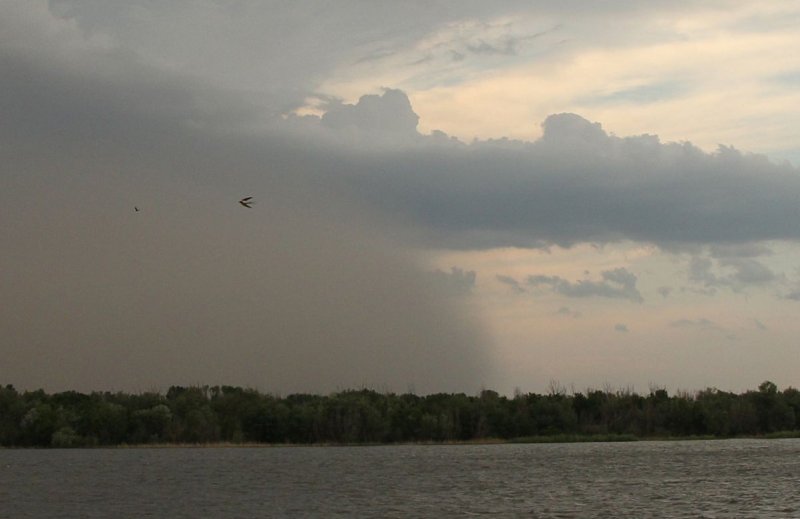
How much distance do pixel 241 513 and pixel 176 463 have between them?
5632 centimetres

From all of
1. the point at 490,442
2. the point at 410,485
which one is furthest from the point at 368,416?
the point at 410,485

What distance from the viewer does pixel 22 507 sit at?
2399 inches

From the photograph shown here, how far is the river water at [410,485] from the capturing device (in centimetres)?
5694

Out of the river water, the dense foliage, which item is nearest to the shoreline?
the dense foliage

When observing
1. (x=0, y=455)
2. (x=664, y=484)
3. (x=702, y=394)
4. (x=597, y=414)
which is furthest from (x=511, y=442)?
(x=664, y=484)

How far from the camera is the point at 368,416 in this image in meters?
152

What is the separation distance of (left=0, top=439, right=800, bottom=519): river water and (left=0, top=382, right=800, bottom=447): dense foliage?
24.1m

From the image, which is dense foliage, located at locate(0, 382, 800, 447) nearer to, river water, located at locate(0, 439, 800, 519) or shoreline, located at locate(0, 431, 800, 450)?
shoreline, located at locate(0, 431, 800, 450)

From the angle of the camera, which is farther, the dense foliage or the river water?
the dense foliage

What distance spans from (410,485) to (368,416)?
7621cm

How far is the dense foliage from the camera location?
147 meters

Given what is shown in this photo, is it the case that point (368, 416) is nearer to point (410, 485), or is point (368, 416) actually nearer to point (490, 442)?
point (490, 442)

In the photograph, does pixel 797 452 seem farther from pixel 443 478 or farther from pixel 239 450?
pixel 239 450

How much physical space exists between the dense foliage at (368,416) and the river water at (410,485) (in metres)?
24.1
